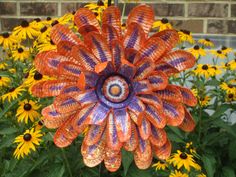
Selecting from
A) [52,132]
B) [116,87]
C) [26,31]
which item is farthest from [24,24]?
[116,87]

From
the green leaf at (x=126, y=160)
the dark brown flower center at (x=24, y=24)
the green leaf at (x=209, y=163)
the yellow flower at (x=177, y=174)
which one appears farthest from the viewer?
the dark brown flower center at (x=24, y=24)

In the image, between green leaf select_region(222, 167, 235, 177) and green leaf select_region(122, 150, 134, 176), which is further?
green leaf select_region(222, 167, 235, 177)

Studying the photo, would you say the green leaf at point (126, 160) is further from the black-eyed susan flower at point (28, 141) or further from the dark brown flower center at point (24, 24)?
the dark brown flower center at point (24, 24)

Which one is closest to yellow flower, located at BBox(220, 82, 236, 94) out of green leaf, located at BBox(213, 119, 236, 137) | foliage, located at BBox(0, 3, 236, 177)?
foliage, located at BBox(0, 3, 236, 177)

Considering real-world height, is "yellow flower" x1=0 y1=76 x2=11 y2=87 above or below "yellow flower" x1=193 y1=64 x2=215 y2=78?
below

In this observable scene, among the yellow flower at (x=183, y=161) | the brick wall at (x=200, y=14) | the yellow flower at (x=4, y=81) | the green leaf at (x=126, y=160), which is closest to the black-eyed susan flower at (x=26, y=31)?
the yellow flower at (x=4, y=81)

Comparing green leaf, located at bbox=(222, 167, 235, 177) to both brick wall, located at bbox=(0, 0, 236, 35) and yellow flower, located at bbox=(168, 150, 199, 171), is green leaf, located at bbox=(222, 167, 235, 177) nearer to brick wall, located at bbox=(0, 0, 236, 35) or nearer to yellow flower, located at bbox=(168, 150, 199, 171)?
yellow flower, located at bbox=(168, 150, 199, 171)
